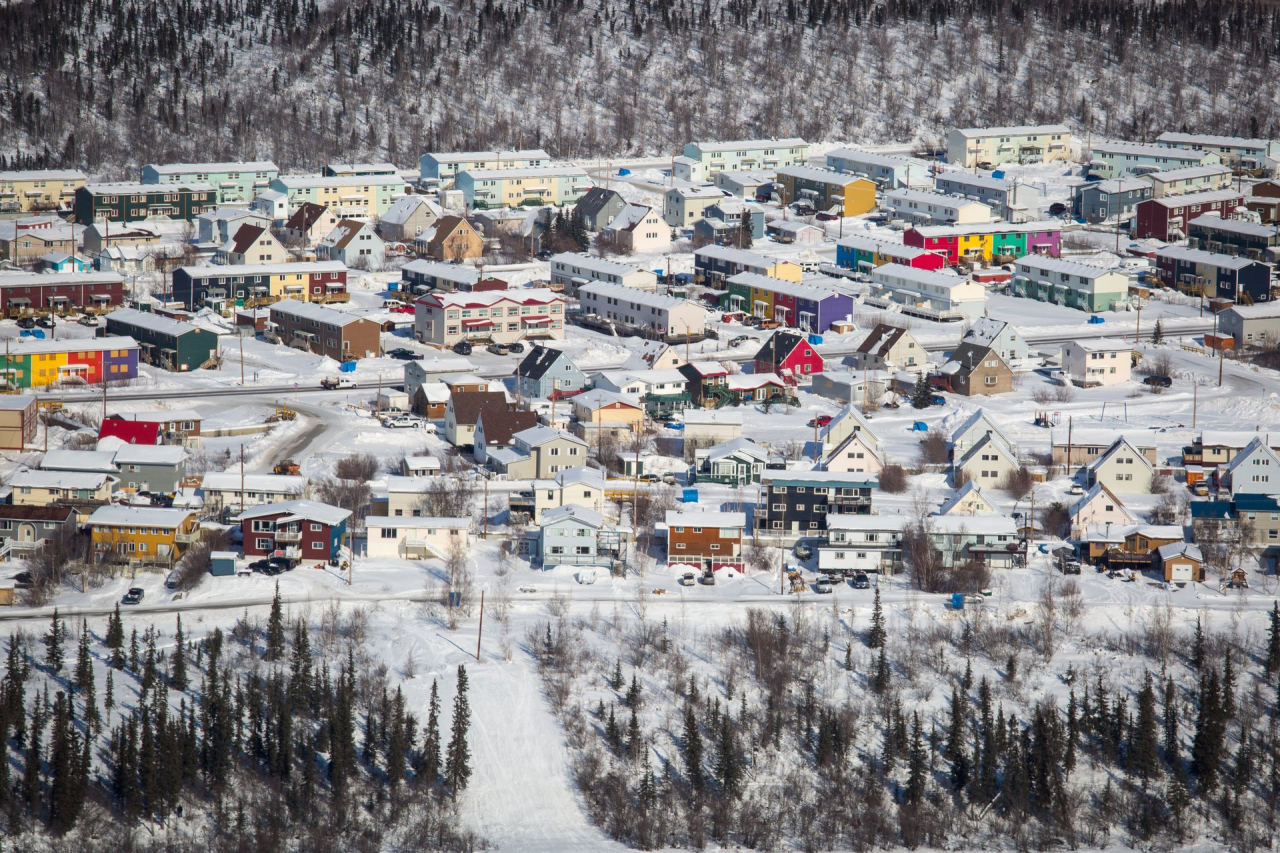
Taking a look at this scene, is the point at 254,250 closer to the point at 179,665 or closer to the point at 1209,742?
the point at 179,665

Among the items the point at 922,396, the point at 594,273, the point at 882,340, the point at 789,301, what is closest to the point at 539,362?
the point at 882,340

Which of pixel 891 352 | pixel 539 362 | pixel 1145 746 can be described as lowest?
pixel 1145 746

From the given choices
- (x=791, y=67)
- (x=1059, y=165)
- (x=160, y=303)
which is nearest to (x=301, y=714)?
(x=160, y=303)

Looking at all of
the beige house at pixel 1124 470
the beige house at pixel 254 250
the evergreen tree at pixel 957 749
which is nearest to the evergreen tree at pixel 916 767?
the evergreen tree at pixel 957 749

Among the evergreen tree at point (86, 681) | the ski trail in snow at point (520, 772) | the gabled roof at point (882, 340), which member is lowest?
the ski trail in snow at point (520, 772)

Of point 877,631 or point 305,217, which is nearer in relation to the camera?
point 877,631

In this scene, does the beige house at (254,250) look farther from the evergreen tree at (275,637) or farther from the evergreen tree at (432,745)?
the evergreen tree at (432,745)
